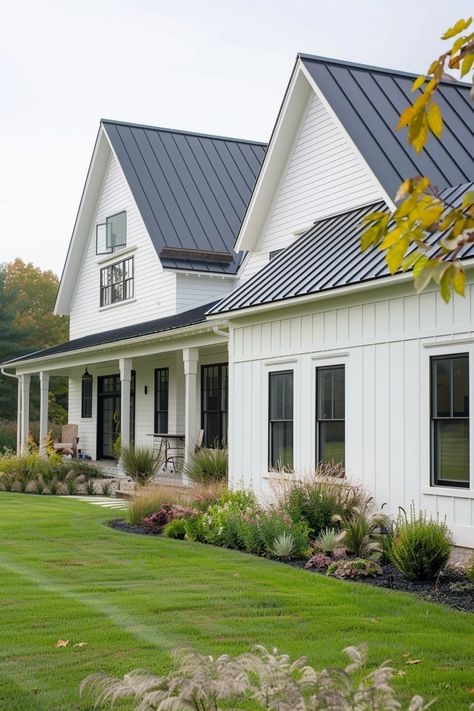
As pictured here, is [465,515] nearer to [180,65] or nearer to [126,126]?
[180,65]

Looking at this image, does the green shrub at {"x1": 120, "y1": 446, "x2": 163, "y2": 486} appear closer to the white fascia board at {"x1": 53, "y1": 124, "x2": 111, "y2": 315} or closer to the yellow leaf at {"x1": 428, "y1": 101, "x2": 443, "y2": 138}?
the white fascia board at {"x1": 53, "y1": 124, "x2": 111, "y2": 315}

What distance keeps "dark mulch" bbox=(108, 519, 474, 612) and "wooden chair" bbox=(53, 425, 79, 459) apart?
19551 millimetres

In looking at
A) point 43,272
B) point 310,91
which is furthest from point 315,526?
point 43,272

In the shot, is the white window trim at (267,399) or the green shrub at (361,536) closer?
the green shrub at (361,536)

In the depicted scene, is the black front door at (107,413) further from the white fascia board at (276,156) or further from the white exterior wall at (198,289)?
the white fascia board at (276,156)

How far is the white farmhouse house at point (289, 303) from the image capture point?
12430 mm

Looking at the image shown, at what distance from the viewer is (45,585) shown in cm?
1011

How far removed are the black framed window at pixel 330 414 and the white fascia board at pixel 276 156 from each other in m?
6.45

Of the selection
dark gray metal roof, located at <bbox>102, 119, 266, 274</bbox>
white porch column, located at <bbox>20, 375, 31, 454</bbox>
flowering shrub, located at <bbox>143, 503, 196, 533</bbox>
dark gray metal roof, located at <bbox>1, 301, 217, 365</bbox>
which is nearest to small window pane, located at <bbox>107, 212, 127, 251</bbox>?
dark gray metal roof, located at <bbox>102, 119, 266, 274</bbox>

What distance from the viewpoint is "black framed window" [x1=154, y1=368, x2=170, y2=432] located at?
26.8 m

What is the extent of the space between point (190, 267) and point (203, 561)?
14.8 metres

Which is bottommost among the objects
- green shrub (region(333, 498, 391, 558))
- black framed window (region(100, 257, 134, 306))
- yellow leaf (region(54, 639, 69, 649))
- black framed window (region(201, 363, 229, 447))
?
yellow leaf (region(54, 639, 69, 649))

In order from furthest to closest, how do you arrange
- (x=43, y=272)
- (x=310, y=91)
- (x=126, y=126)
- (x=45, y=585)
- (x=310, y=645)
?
(x=43, y=272)
(x=126, y=126)
(x=310, y=91)
(x=45, y=585)
(x=310, y=645)

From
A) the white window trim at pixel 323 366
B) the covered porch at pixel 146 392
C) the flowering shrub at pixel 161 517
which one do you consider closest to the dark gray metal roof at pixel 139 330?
the covered porch at pixel 146 392
